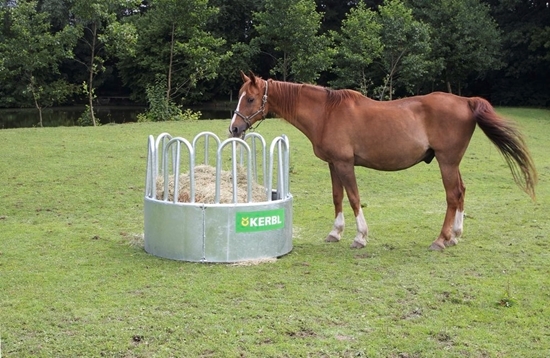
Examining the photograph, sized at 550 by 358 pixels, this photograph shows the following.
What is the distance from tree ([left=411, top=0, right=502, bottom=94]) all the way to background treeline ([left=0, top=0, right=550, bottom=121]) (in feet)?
0.23

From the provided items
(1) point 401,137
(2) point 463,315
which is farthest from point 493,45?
(2) point 463,315

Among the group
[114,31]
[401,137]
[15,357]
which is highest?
[114,31]

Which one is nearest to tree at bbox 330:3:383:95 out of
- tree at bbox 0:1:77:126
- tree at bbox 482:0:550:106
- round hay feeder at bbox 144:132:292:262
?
tree at bbox 482:0:550:106

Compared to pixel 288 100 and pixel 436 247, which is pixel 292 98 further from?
pixel 436 247

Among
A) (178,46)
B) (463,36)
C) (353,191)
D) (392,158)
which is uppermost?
(463,36)

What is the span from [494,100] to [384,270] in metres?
35.5

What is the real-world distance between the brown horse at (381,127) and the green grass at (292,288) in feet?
2.77

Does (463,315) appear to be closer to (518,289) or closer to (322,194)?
(518,289)

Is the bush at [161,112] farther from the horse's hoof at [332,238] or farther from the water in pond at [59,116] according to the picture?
the horse's hoof at [332,238]

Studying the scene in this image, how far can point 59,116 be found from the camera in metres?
29.9

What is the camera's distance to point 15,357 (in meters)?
4.14

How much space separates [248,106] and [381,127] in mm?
1511

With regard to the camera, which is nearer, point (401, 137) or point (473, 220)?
point (401, 137)

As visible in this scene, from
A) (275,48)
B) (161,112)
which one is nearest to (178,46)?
(161,112)
